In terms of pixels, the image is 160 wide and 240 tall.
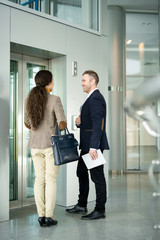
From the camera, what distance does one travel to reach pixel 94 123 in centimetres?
342

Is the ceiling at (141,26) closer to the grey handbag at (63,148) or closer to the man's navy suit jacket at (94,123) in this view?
the man's navy suit jacket at (94,123)

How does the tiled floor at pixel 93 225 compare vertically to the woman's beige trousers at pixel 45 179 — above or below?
below

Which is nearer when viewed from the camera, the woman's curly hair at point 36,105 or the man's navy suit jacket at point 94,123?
the woman's curly hair at point 36,105

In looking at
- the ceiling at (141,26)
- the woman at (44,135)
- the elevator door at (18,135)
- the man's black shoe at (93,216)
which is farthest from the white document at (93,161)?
the ceiling at (141,26)

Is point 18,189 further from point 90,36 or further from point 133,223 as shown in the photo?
point 90,36

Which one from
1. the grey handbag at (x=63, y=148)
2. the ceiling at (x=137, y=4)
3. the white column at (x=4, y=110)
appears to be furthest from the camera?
the ceiling at (x=137, y=4)

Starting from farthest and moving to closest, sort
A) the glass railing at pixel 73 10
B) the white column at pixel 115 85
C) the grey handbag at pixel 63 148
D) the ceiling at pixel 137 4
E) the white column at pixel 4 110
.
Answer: the white column at pixel 115 85 → the ceiling at pixel 137 4 → the glass railing at pixel 73 10 → the white column at pixel 4 110 → the grey handbag at pixel 63 148

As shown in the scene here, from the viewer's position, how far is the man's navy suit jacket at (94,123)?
3402 mm

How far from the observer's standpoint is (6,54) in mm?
3551

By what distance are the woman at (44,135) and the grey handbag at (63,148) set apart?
0.45 feet

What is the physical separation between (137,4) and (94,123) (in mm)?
5063

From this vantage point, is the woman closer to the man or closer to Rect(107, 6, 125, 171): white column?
the man

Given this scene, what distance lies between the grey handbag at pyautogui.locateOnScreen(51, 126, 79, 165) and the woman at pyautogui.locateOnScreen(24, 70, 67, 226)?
14 centimetres

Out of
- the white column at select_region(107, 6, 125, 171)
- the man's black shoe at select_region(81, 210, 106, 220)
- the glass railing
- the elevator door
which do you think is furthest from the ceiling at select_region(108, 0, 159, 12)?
the man's black shoe at select_region(81, 210, 106, 220)
